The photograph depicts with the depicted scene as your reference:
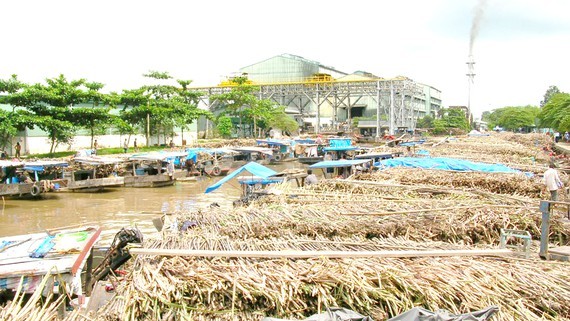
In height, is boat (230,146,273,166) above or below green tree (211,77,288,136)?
below

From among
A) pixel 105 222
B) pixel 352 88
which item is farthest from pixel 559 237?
pixel 352 88

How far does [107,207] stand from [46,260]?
480 inches

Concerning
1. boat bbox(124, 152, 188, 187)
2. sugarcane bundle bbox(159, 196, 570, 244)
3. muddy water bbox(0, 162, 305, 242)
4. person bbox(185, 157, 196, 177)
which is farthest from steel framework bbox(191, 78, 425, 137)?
sugarcane bundle bbox(159, 196, 570, 244)

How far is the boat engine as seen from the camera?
785cm

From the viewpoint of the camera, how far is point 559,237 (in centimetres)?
827

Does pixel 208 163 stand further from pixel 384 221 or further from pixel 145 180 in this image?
pixel 384 221

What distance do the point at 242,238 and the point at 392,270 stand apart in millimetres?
2953

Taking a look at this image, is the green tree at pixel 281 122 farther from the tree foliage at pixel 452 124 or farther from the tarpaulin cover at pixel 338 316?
the tarpaulin cover at pixel 338 316

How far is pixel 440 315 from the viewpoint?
4398 millimetres

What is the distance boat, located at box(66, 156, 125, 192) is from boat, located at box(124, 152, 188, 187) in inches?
26.7

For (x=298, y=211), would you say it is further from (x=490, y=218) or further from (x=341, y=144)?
(x=341, y=144)

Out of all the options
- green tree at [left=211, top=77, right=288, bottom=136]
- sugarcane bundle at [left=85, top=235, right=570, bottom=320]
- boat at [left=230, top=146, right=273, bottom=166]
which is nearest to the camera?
sugarcane bundle at [left=85, top=235, right=570, bottom=320]

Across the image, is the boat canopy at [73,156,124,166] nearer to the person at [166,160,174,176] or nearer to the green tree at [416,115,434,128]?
the person at [166,160,174,176]

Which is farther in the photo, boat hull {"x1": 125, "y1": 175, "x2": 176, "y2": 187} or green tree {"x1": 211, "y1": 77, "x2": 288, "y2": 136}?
green tree {"x1": 211, "y1": 77, "x2": 288, "y2": 136}
